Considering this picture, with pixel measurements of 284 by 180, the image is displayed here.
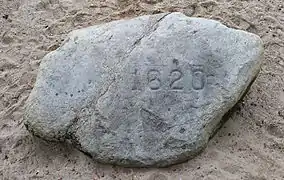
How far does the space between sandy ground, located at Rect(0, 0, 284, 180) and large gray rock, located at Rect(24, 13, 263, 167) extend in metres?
0.08

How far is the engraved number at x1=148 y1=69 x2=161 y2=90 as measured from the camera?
2711 millimetres

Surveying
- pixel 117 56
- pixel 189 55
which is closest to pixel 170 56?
pixel 189 55

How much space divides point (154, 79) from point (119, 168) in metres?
0.45

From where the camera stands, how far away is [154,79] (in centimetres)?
272

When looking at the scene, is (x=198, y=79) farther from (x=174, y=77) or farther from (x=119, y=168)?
(x=119, y=168)

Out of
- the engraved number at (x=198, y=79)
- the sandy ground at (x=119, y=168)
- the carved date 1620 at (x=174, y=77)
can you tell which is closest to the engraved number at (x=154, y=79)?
the carved date 1620 at (x=174, y=77)

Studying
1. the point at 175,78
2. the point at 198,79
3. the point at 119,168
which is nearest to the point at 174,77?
the point at 175,78

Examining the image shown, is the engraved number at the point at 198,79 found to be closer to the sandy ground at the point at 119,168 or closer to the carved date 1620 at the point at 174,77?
the carved date 1620 at the point at 174,77

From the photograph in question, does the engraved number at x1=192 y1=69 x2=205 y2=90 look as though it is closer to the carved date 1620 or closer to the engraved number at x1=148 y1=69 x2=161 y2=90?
the carved date 1620

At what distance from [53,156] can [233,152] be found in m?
0.85

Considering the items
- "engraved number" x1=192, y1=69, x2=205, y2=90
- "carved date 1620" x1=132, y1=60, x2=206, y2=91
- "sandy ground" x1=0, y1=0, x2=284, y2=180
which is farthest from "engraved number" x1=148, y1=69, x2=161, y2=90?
"sandy ground" x1=0, y1=0, x2=284, y2=180

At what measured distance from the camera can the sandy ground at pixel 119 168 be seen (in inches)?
103

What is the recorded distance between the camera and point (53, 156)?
273cm

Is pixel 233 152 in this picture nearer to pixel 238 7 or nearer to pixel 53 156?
pixel 53 156
